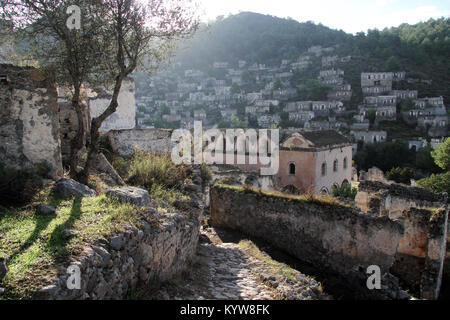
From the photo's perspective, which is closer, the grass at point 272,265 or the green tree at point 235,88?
the grass at point 272,265

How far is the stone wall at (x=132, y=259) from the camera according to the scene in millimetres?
3693

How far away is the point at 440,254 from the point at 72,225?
429 inches

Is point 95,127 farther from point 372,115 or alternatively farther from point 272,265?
point 372,115

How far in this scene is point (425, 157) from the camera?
49.1 m

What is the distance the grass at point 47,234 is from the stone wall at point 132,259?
0.51 feet

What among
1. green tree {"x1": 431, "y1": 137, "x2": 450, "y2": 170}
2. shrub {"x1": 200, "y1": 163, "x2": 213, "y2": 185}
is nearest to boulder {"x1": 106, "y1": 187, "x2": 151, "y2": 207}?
shrub {"x1": 200, "y1": 163, "x2": 213, "y2": 185}

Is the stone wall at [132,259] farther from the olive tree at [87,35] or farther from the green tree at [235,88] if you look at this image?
the green tree at [235,88]

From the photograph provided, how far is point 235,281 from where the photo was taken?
612 centimetres

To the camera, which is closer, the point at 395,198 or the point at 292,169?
the point at 395,198

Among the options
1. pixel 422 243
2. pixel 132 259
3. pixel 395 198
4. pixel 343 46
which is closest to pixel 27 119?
pixel 132 259

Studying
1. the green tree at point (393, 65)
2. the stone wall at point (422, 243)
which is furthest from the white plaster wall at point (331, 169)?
the green tree at point (393, 65)

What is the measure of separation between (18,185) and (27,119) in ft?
5.68

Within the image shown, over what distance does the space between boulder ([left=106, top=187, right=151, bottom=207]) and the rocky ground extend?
1.39m
